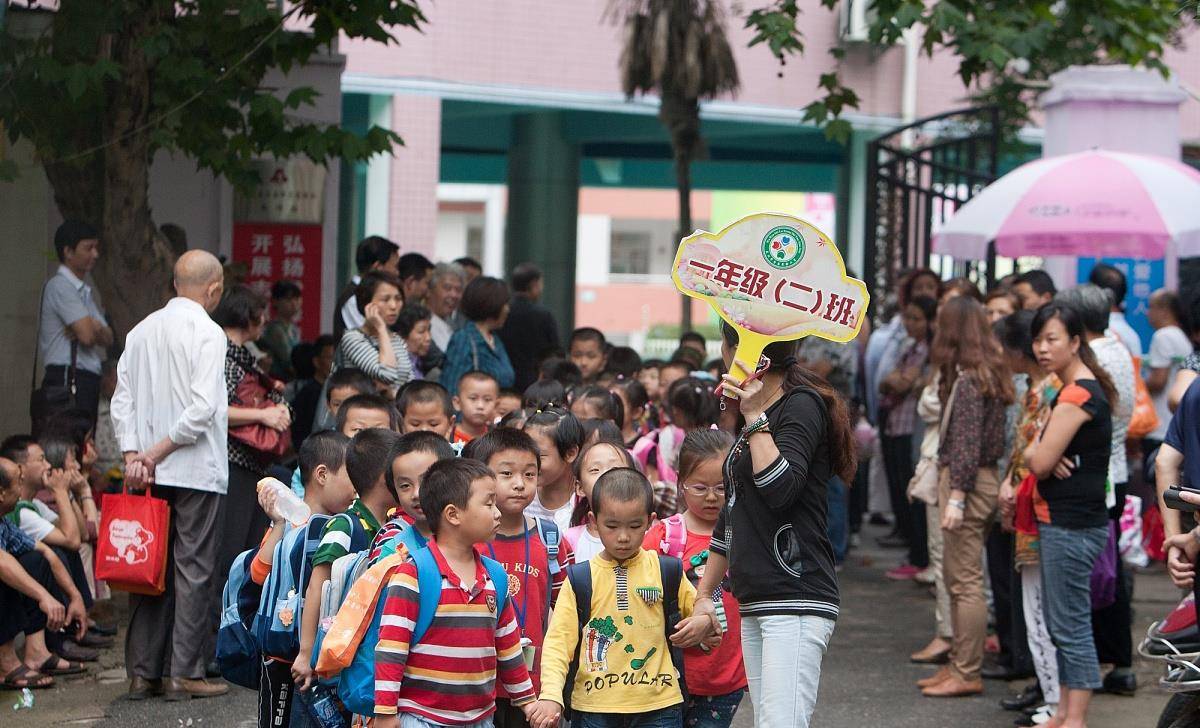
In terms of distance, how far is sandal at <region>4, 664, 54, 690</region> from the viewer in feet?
22.8

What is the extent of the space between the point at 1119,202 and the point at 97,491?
6.17 metres

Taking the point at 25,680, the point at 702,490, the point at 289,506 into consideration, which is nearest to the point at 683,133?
the point at 25,680

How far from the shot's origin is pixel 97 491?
838 cm

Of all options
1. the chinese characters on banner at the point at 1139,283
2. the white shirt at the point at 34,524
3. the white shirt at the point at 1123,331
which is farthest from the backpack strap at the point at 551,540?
the chinese characters on banner at the point at 1139,283

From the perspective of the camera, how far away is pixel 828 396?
14.9ft

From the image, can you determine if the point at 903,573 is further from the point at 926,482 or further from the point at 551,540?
the point at 551,540

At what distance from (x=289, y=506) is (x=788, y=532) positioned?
160 centimetres

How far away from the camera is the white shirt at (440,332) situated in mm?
9336

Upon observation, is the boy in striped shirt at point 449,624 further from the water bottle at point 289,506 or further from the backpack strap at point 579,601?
the water bottle at point 289,506

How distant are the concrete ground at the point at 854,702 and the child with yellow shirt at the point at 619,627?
7.70ft

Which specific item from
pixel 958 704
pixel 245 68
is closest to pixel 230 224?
pixel 245 68

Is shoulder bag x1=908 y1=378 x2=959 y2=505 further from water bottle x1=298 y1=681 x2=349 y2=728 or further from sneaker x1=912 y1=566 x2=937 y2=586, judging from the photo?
water bottle x1=298 y1=681 x2=349 y2=728

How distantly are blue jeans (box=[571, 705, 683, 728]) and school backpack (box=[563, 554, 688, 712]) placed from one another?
0.25ft

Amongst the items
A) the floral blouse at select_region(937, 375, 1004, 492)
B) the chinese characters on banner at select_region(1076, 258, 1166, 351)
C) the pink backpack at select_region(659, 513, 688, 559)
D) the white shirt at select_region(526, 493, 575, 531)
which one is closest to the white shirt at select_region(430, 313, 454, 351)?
the floral blouse at select_region(937, 375, 1004, 492)
